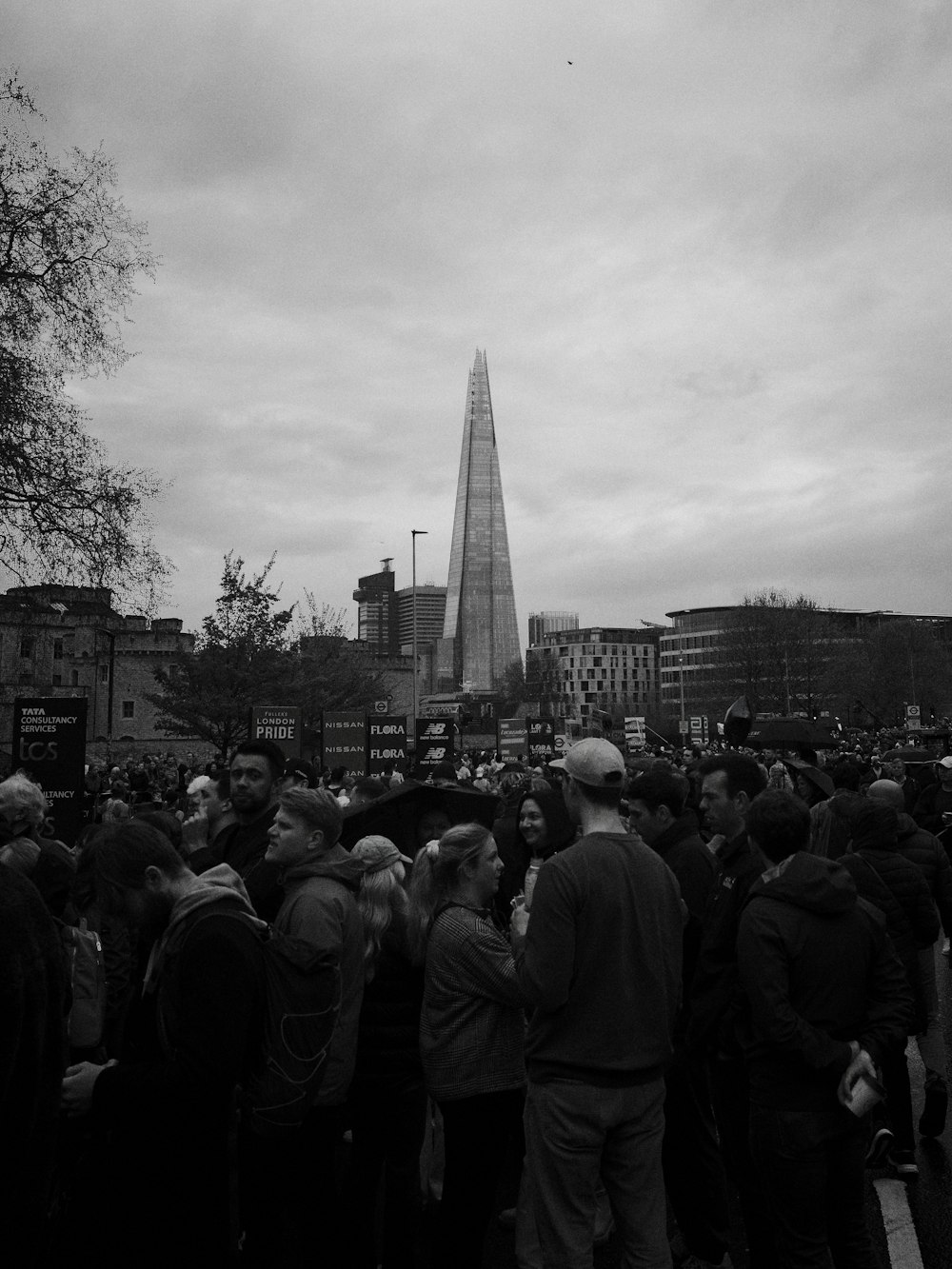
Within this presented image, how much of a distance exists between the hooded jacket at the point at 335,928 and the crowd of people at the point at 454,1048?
0.01 metres

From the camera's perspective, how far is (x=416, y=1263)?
15.9 feet

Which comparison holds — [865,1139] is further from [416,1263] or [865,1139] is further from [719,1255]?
[416,1263]

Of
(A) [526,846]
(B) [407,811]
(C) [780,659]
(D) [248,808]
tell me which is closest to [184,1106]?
(D) [248,808]

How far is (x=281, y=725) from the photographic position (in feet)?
60.3

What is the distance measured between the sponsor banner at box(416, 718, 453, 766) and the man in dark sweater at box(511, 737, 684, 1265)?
59.1 ft

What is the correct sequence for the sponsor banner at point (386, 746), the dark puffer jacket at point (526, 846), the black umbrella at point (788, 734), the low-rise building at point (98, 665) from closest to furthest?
the dark puffer jacket at point (526, 846) → the black umbrella at point (788, 734) → the sponsor banner at point (386, 746) → the low-rise building at point (98, 665)

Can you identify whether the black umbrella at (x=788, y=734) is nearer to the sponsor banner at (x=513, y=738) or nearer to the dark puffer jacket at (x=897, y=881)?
the dark puffer jacket at (x=897, y=881)

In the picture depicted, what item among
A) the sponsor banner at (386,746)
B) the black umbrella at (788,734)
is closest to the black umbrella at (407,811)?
the black umbrella at (788,734)

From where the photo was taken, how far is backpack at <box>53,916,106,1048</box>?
3693 millimetres

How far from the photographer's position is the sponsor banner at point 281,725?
18.1m

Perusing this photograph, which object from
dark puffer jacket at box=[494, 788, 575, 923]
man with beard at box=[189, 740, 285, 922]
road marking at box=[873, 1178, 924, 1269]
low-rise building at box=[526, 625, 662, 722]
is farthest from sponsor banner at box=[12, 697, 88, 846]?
low-rise building at box=[526, 625, 662, 722]

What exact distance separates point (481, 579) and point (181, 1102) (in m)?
187

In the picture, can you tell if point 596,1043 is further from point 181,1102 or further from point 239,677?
point 239,677

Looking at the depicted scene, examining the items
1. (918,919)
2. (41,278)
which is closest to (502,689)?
(41,278)
